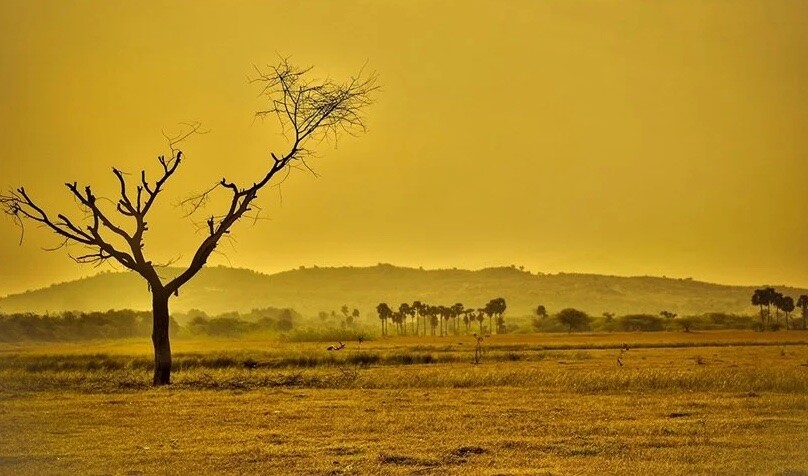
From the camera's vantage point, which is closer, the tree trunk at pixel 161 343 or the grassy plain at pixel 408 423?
the grassy plain at pixel 408 423

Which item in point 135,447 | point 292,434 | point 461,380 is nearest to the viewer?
point 135,447

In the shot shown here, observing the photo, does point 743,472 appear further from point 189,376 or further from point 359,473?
point 189,376

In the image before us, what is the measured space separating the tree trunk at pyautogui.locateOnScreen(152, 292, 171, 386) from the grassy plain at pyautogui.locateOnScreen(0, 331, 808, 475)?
0.48m

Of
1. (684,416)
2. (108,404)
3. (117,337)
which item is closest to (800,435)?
(684,416)

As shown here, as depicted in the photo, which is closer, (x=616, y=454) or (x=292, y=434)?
(x=616, y=454)

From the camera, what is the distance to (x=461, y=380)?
95.8 feet

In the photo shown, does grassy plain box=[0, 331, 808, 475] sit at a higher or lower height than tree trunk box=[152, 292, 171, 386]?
lower

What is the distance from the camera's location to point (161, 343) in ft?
100

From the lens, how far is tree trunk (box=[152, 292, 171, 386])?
30.2 meters

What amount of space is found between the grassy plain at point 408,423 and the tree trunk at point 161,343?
1.58 feet

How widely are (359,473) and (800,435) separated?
26.8ft

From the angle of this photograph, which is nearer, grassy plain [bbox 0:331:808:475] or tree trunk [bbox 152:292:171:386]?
grassy plain [bbox 0:331:808:475]

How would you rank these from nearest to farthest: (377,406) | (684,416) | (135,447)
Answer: (135,447) < (684,416) < (377,406)

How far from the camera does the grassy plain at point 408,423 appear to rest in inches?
596
